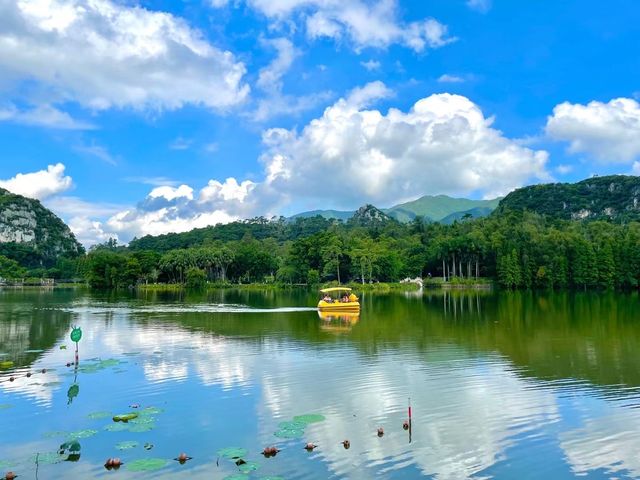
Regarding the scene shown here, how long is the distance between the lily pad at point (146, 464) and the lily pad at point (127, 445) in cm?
91

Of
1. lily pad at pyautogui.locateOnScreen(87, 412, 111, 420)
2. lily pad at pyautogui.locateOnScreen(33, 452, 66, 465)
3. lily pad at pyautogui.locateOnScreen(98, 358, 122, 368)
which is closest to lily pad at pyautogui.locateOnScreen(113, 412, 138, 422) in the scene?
lily pad at pyautogui.locateOnScreen(87, 412, 111, 420)

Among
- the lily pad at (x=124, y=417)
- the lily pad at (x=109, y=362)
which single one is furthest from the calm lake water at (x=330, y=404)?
the lily pad at (x=124, y=417)

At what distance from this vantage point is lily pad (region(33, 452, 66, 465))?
11.3 metres

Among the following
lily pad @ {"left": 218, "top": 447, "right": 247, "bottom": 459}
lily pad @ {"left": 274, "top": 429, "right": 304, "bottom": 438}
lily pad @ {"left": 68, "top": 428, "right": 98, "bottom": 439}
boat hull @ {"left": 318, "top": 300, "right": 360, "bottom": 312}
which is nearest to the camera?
lily pad @ {"left": 218, "top": 447, "right": 247, "bottom": 459}

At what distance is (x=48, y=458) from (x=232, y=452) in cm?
398

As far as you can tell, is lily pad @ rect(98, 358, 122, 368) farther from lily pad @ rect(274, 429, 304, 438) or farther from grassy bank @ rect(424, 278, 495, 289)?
grassy bank @ rect(424, 278, 495, 289)

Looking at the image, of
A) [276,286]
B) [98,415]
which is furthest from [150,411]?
[276,286]

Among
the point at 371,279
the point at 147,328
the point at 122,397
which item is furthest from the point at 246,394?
the point at 371,279

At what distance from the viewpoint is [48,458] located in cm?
1145

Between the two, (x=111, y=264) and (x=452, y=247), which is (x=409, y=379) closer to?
(x=452, y=247)

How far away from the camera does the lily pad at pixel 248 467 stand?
10.7 meters

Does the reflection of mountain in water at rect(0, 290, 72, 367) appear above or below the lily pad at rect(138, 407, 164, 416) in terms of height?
above

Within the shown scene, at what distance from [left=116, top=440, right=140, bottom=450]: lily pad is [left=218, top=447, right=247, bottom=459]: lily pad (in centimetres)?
208

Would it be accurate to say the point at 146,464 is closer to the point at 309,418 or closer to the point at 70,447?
the point at 70,447
